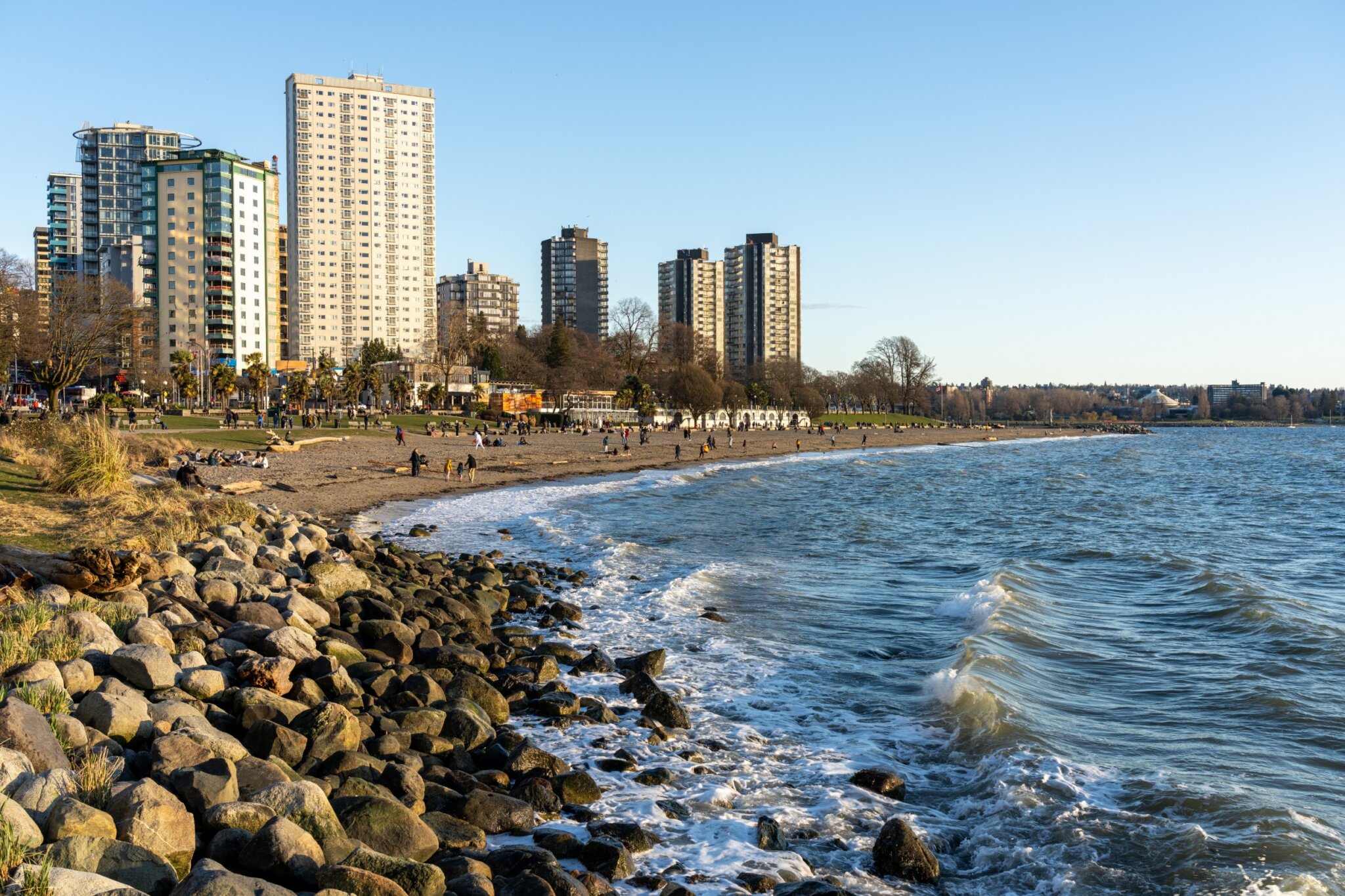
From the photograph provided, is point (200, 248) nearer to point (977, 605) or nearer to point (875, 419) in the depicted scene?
point (875, 419)

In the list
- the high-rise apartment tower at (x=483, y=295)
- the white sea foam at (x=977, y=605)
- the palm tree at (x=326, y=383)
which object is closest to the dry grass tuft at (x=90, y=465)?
the white sea foam at (x=977, y=605)

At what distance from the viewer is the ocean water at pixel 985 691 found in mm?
8211

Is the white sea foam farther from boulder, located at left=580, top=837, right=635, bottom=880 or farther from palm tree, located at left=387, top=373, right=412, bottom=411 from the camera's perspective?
palm tree, located at left=387, top=373, right=412, bottom=411

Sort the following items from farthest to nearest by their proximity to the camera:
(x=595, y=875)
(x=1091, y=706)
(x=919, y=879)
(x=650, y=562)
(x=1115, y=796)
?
1. (x=650, y=562)
2. (x=1091, y=706)
3. (x=1115, y=796)
4. (x=919, y=879)
5. (x=595, y=875)

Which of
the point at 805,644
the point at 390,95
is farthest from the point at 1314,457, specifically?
the point at 390,95

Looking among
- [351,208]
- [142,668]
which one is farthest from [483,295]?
[142,668]

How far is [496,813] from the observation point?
7852mm

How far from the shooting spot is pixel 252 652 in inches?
393

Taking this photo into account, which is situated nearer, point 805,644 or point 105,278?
point 805,644

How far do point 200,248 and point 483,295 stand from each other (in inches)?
3029

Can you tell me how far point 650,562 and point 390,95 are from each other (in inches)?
5705

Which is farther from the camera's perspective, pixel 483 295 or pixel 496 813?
pixel 483 295

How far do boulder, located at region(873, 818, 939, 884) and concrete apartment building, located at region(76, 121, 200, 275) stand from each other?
531 feet

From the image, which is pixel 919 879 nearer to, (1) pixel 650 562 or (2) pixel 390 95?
(1) pixel 650 562
